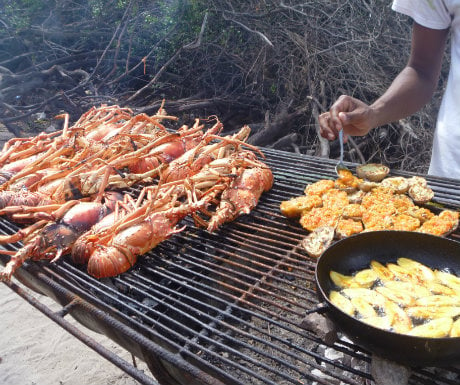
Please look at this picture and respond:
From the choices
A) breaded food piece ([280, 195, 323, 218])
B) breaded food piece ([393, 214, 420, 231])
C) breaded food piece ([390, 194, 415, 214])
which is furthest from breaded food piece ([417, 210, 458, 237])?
breaded food piece ([280, 195, 323, 218])

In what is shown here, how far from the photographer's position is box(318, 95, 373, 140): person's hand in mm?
3104

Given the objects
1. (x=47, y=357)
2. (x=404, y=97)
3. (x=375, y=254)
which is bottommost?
(x=47, y=357)

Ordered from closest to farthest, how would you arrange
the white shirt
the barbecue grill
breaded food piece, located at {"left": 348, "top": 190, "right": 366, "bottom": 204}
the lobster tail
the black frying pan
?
1. the black frying pan
2. the barbecue grill
3. the lobster tail
4. the white shirt
5. breaded food piece, located at {"left": 348, "top": 190, "right": 366, "bottom": 204}

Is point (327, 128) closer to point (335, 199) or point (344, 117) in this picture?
point (344, 117)

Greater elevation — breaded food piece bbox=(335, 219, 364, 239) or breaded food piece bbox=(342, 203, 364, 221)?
breaded food piece bbox=(342, 203, 364, 221)

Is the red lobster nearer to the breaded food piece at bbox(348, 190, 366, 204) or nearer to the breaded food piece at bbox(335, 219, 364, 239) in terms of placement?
the breaded food piece at bbox(335, 219, 364, 239)

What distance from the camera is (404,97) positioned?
3389 millimetres

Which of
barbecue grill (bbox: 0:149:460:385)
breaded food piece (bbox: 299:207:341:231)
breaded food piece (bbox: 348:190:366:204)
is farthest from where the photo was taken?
breaded food piece (bbox: 348:190:366:204)

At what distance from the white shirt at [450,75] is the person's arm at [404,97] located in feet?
0.34

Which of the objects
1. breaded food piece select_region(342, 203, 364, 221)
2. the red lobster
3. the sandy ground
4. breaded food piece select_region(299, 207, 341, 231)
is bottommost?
the sandy ground

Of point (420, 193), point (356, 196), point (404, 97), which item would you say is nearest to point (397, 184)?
point (420, 193)

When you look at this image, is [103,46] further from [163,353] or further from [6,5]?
[163,353]

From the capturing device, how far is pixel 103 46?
9.70m

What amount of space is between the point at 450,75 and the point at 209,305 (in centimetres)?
259
